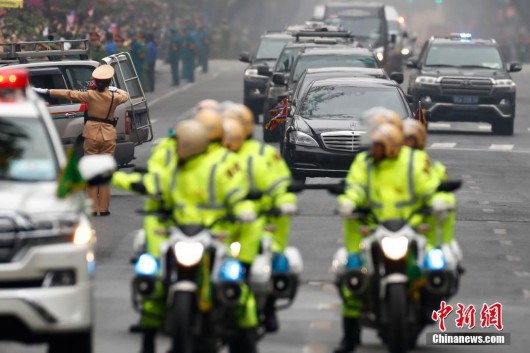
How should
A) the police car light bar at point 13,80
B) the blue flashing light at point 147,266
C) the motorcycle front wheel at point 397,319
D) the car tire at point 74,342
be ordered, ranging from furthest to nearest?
the police car light bar at point 13,80, the motorcycle front wheel at point 397,319, the car tire at point 74,342, the blue flashing light at point 147,266

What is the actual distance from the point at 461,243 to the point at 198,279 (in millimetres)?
8120

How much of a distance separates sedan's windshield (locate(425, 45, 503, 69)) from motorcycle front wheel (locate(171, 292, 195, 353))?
980 inches

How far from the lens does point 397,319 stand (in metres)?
10.5

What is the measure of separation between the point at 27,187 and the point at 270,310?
6.13 feet

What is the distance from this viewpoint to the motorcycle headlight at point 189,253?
33.0ft

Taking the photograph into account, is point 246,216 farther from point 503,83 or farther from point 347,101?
point 503,83

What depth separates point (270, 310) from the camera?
454 inches

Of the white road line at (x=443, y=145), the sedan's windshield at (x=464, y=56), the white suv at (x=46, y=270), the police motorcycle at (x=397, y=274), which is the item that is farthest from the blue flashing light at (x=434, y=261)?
the sedan's windshield at (x=464, y=56)

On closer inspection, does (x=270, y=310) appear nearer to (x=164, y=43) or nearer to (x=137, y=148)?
(x=137, y=148)

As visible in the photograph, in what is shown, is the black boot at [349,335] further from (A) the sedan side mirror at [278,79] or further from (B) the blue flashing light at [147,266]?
(A) the sedan side mirror at [278,79]

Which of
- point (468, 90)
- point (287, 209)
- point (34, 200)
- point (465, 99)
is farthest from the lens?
point (465, 99)

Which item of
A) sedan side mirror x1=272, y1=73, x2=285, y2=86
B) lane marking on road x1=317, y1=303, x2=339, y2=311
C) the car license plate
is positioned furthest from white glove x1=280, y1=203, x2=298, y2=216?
the car license plate

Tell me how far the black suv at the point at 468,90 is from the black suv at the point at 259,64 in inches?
137

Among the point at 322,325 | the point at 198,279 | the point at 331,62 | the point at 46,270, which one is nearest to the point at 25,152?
the point at 46,270
